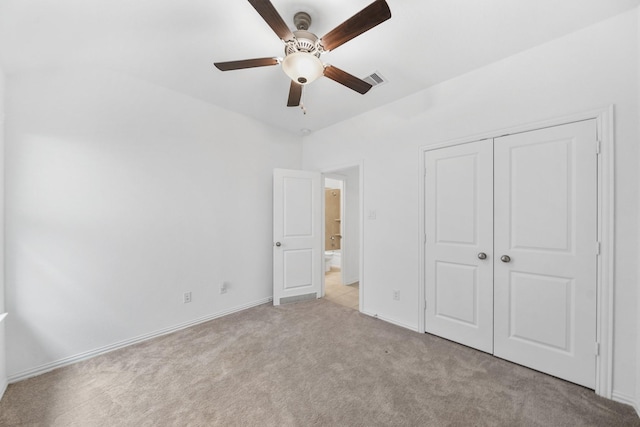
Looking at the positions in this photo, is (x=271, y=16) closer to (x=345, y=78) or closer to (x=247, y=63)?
(x=247, y=63)

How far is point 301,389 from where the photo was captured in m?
1.79

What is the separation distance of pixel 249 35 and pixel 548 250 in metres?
2.82

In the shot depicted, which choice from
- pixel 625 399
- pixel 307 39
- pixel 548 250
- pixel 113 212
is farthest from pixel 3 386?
pixel 625 399

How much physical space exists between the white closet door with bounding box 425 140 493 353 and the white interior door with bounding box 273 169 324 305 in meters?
1.66

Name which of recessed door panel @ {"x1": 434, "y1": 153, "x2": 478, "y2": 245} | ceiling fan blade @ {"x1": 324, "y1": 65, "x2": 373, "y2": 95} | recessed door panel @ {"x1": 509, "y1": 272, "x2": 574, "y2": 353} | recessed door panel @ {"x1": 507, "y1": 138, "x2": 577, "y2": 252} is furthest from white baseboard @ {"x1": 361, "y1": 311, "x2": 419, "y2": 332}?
ceiling fan blade @ {"x1": 324, "y1": 65, "x2": 373, "y2": 95}

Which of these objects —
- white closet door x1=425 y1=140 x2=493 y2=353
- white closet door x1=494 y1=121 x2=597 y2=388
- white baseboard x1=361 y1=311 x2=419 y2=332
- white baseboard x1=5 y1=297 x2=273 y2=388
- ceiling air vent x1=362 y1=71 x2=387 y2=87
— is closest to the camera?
white closet door x1=494 y1=121 x2=597 y2=388

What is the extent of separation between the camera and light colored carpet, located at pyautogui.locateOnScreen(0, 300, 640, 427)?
153 cm

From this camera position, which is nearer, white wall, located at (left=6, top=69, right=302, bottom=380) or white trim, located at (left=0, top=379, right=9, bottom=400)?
white trim, located at (left=0, top=379, right=9, bottom=400)

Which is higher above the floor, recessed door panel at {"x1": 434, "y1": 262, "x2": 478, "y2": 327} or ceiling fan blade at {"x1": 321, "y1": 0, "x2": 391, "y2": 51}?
ceiling fan blade at {"x1": 321, "y1": 0, "x2": 391, "y2": 51}

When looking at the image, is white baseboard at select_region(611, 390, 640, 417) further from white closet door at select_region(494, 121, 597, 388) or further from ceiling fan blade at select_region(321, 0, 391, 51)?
ceiling fan blade at select_region(321, 0, 391, 51)

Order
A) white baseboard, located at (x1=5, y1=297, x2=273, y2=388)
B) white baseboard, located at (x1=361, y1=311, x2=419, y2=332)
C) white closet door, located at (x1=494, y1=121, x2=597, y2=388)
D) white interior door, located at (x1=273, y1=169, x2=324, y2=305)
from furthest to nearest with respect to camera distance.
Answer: white interior door, located at (x1=273, y1=169, x2=324, y2=305) → white baseboard, located at (x1=361, y1=311, x2=419, y2=332) → white baseboard, located at (x1=5, y1=297, x2=273, y2=388) → white closet door, located at (x1=494, y1=121, x2=597, y2=388)

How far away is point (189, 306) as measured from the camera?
9.22 ft

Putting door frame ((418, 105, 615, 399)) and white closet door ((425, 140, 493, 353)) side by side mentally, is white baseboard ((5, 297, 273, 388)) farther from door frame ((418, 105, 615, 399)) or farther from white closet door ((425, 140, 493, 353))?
door frame ((418, 105, 615, 399))

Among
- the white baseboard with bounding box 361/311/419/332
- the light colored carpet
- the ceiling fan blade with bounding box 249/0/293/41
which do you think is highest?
the ceiling fan blade with bounding box 249/0/293/41
